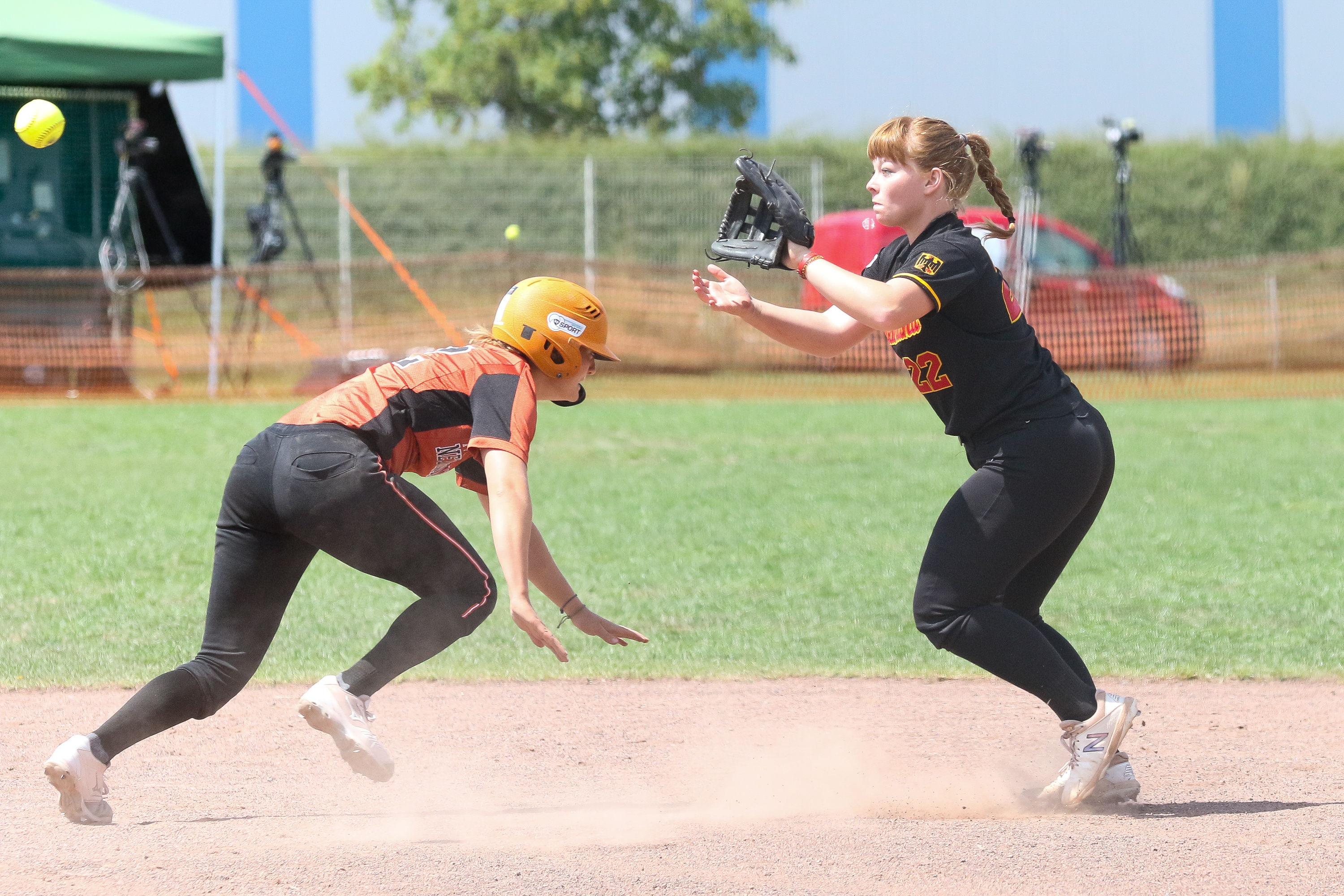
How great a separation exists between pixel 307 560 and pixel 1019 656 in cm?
204

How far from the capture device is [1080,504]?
14.4 ft

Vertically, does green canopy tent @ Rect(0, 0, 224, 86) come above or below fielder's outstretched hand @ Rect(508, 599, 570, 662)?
above

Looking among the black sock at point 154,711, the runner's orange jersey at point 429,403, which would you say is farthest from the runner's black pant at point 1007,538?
the black sock at point 154,711

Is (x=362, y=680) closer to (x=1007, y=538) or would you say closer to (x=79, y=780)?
(x=79, y=780)

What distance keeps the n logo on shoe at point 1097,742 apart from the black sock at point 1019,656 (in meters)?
0.06

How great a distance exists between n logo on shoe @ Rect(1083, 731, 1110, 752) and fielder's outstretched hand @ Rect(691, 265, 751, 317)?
5.26ft

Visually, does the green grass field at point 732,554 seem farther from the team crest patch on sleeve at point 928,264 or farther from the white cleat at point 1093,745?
the team crest patch on sleeve at point 928,264

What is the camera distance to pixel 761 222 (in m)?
4.44

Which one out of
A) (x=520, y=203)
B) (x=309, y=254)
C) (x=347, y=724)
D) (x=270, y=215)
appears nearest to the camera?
(x=347, y=724)

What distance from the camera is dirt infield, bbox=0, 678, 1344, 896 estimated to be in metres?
3.79

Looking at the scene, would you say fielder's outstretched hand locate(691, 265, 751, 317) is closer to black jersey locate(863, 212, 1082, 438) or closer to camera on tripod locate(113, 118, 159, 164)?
black jersey locate(863, 212, 1082, 438)

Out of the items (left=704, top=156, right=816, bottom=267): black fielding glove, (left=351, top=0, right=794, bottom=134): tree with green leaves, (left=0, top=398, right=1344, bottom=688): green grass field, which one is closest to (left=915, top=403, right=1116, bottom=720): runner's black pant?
(left=704, top=156, right=816, bottom=267): black fielding glove

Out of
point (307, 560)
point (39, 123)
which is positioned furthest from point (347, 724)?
point (39, 123)

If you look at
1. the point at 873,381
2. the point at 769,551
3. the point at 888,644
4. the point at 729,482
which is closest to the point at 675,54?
the point at 873,381
